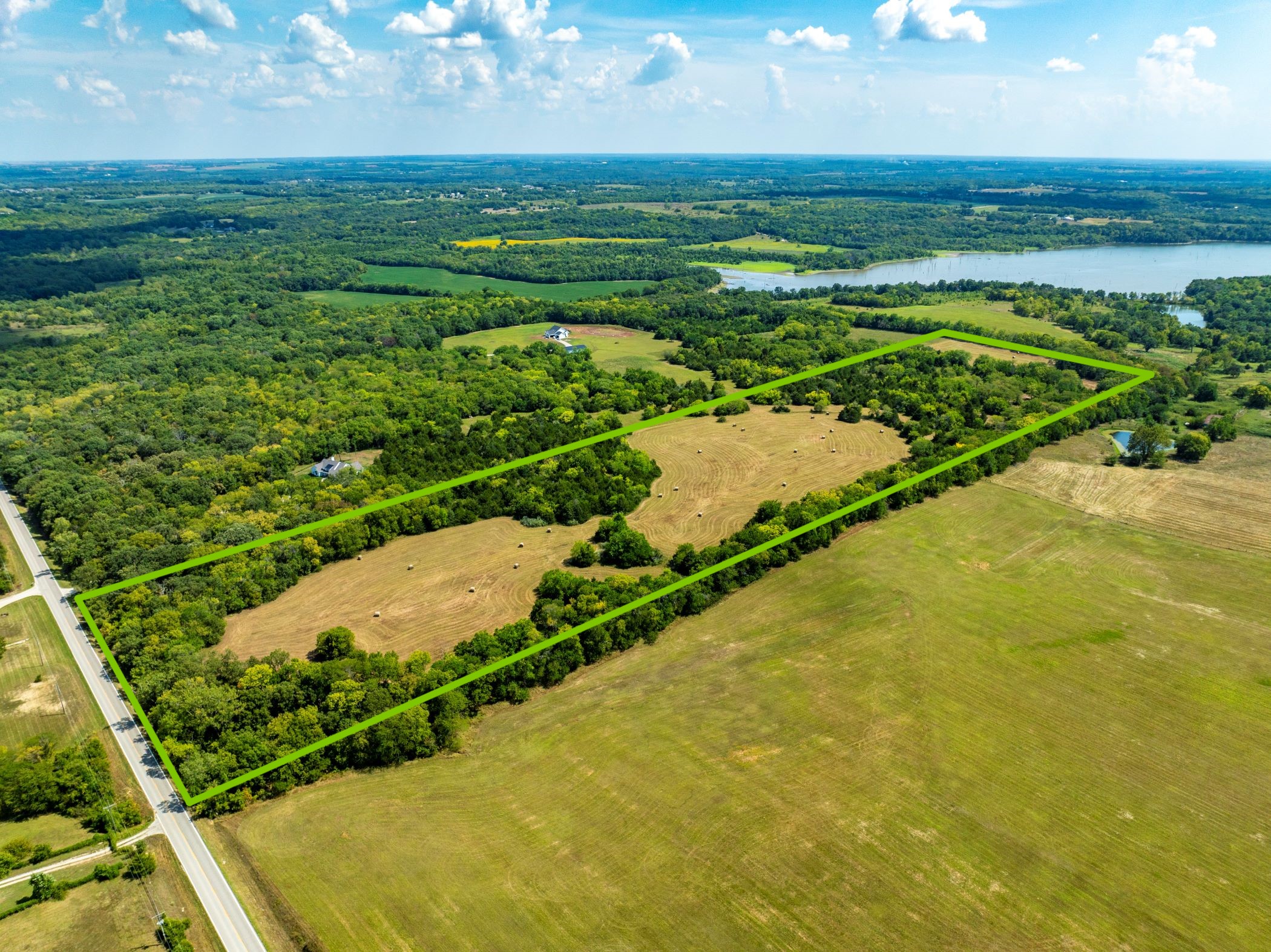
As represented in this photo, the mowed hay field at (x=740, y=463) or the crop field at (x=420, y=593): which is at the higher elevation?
the mowed hay field at (x=740, y=463)

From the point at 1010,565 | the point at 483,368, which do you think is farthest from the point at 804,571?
the point at 483,368

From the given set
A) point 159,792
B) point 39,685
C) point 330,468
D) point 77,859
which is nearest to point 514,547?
point 330,468

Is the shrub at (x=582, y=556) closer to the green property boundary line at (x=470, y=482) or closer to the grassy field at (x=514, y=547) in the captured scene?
the grassy field at (x=514, y=547)

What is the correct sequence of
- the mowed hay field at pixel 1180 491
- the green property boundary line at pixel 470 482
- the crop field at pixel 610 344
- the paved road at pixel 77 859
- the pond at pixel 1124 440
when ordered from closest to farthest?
1. the paved road at pixel 77 859
2. the green property boundary line at pixel 470 482
3. the mowed hay field at pixel 1180 491
4. the pond at pixel 1124 440
5. the crop field at pixel 610 344

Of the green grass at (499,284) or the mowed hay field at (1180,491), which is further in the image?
the green grass at (499,284)

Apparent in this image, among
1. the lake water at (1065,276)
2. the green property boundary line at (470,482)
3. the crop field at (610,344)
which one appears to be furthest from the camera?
the lake water at (1065,276)

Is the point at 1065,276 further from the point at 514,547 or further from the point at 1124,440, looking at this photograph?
the point at 514,547

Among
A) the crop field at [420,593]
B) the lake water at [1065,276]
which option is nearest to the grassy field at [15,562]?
the crop field at [420,593]

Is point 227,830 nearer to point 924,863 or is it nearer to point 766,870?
point 766,870
